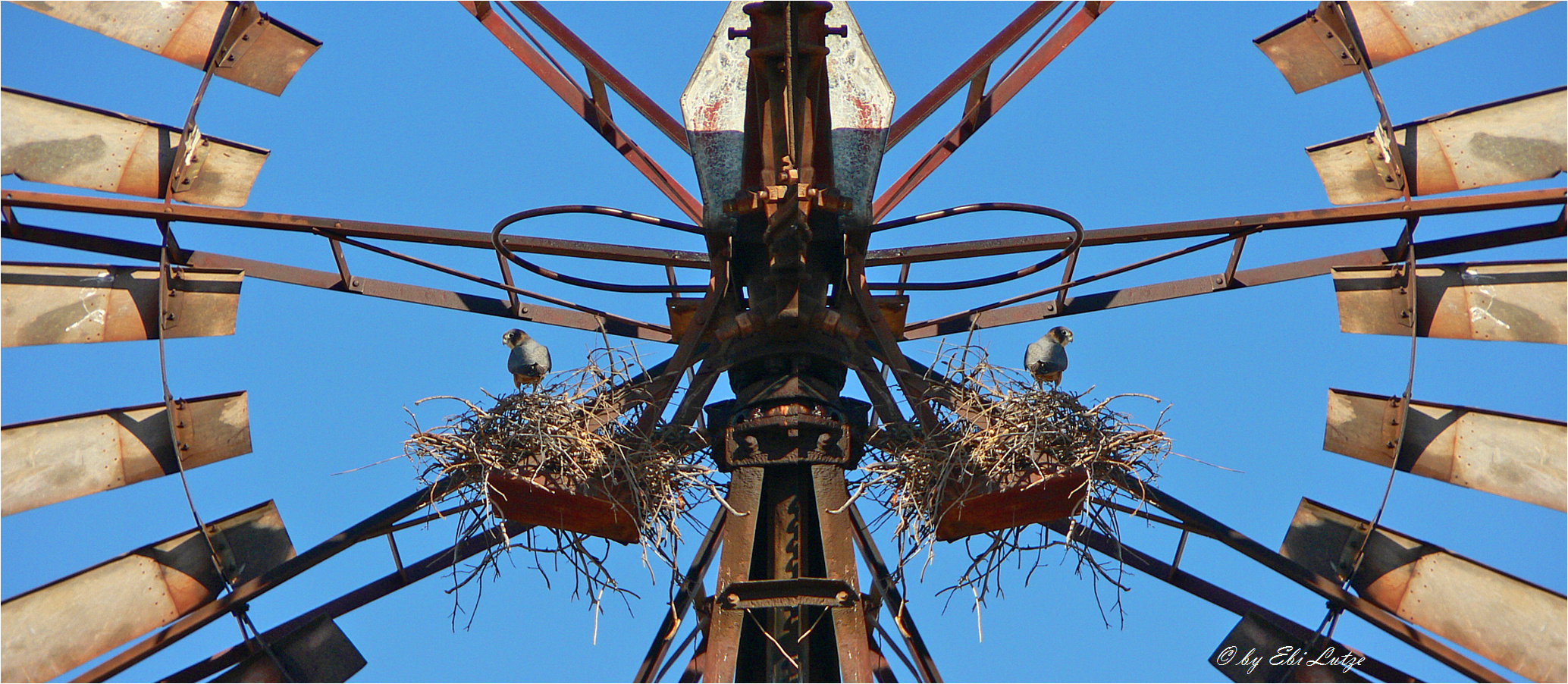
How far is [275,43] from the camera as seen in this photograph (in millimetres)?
7254

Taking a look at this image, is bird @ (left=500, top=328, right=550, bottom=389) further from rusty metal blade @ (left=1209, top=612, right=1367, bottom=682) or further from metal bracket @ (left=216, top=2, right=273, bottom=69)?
rusty metal blade @ (left=1209, top=612, right=1367, bottom=682)

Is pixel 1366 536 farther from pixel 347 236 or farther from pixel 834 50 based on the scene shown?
pixel 347 236

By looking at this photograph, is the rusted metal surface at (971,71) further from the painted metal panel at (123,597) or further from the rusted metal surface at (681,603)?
the painted metal panel at (123,597)

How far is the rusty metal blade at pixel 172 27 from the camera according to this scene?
7063 millimetres

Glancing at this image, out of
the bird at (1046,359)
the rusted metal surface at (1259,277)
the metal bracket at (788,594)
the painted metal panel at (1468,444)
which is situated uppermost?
the rusted metal surface at (1259,277)

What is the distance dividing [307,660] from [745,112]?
3.40 m

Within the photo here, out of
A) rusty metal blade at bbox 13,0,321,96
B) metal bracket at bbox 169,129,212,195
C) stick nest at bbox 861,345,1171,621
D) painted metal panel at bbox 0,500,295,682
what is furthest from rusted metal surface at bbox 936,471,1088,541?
rusty metal blade at bbox 13,0,321,96

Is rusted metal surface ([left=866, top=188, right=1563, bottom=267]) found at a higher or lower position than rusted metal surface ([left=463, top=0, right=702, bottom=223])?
lower

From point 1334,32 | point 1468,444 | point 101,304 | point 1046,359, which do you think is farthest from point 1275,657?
point 101,304

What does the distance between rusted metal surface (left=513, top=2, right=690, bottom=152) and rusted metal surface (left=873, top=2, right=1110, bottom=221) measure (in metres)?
1.12

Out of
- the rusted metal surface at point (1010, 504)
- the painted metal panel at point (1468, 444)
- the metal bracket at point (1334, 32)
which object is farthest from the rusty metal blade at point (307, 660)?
the metal bracket at point (1334, 32)

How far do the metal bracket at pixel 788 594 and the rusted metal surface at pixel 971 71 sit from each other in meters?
2.46

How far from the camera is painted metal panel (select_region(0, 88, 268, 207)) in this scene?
22.5ft

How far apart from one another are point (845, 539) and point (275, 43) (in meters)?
3.84
